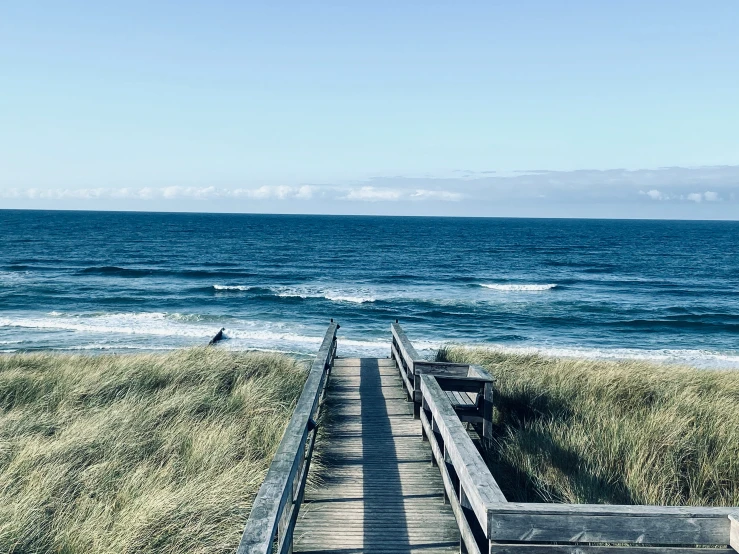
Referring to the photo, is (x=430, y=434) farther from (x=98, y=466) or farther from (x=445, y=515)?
(x=98, y=466)

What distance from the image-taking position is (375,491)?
19.8ft

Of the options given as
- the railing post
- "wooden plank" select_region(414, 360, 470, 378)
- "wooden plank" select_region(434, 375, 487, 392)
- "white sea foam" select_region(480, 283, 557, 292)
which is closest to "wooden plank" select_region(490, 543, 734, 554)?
the railing post

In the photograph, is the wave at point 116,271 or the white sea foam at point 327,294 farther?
the wave at point 116,271

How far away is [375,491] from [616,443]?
3245 millimetres

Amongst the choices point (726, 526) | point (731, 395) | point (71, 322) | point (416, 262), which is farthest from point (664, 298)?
point (726, 526)

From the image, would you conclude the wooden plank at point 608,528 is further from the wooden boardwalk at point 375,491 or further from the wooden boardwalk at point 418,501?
the wooden boardwalk at point 375,491

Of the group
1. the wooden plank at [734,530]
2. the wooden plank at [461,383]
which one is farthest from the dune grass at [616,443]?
the wooden plank at [734,530]

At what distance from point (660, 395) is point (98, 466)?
925 cm

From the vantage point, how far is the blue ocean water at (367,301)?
25.3m

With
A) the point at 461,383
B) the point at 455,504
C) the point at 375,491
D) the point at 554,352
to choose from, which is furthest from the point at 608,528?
the point at 554,352

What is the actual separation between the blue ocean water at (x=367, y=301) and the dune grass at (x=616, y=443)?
12.3 m

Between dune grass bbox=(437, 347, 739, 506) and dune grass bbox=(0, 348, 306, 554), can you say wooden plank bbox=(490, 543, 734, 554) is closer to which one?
dune grass bbox=(437, 347, 739, 506)

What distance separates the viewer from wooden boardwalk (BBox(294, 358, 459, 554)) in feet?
16.5

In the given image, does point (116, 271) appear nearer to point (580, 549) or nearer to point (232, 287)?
point (232, 287)
